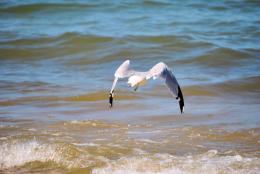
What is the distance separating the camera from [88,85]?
7527 mm

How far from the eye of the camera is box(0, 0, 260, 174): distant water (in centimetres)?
470

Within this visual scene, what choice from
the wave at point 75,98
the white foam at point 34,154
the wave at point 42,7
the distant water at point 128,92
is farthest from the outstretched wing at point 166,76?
the wave at point 42,7

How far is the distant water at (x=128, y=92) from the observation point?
4.70m

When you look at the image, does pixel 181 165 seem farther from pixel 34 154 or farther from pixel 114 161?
pixel 34 154

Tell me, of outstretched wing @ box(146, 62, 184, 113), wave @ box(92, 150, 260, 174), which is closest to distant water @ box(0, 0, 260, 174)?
wave @ box(92, 150, 260, 174)

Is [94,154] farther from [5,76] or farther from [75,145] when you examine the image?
[5,76]

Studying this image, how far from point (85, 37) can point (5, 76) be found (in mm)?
3091

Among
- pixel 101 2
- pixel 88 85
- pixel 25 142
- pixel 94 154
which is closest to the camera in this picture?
pixel 94 154

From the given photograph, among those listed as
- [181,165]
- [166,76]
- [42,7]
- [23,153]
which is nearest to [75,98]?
[23,153]

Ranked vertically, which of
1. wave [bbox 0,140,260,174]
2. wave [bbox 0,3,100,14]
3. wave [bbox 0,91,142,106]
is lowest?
wave [bbox 0,91,142,106]

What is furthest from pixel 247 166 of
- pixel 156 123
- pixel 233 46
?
pixel 233 46

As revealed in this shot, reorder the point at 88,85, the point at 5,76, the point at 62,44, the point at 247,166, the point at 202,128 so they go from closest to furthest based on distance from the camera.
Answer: the point at 247,166 → the point at 202,128 → the point at 88,85 → the point at 5,76 → the point at 62,44

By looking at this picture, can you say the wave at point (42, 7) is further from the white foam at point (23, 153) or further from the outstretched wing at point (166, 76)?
the outstretched wing at point (166, 76)

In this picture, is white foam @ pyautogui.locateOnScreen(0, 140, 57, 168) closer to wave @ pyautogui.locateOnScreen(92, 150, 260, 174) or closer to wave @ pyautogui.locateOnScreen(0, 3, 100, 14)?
wave @ pyautogui.locateOnScreen(92, 150, 260, 174)
